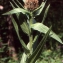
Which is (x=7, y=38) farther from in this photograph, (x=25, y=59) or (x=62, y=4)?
(x=25, y=59)

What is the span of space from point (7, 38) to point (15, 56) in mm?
540

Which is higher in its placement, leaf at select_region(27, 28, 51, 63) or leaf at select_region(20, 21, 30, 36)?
leaf at select_region(20, 21, 30, 36)

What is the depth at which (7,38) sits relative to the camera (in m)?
6.32

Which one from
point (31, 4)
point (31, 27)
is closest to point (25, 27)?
point (31, 27)

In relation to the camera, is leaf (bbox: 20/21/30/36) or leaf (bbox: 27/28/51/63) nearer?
leaf (bbox: 27/28/51/63)

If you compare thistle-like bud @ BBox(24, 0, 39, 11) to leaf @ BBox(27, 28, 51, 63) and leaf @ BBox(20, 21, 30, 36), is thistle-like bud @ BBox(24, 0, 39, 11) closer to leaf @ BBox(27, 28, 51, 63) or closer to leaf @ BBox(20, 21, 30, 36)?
leaf @ BBox(20, 21, 30, 36)

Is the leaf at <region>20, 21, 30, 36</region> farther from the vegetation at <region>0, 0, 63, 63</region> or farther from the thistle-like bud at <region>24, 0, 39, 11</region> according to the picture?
the thistle-like bud at <region>24, 0, 39, 11</region>

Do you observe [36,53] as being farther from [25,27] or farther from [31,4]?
[31,4]

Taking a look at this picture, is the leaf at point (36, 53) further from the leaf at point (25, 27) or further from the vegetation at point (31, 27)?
the leaf at point (25, 27)

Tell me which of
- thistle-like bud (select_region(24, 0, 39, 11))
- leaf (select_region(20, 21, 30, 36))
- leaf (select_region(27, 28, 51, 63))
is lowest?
leaf (select_region(27, 28, 51, 63))

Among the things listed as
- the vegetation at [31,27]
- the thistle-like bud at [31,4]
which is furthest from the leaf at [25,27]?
the thistle-like bud at [31,4]

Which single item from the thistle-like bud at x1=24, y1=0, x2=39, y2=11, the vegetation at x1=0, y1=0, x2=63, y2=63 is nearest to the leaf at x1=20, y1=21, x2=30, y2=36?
the vegetation at x1=0, y1=0, x2=63, y2=63

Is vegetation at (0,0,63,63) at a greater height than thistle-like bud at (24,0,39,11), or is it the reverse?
thistle-like bud at (24,0,39,11)

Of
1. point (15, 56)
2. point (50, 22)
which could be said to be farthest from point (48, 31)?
point (50, 22)
